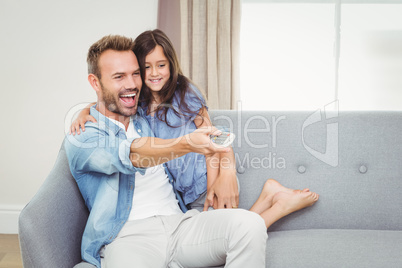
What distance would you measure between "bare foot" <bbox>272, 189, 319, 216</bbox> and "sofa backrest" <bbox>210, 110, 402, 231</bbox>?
0.19 ft

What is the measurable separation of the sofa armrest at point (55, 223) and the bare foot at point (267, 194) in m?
0.69

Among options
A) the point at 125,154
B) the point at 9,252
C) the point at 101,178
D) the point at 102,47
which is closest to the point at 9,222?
the point at 9,252

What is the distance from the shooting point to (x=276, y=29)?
8.95ft

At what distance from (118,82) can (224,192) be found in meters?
0.59

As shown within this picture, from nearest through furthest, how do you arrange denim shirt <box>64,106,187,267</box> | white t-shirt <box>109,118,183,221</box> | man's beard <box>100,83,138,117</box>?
denim shirt <box>64,106,187,267</box> → white t-shirt <box>109,118,183,221</box> → man's beard <box>100,83,138,117</box>

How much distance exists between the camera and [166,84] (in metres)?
1.78

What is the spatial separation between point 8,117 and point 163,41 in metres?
1.52

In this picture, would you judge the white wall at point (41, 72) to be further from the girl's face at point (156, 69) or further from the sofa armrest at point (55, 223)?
the sofa armrest at point (55, 223)

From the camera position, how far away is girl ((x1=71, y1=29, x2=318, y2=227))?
1.64 m

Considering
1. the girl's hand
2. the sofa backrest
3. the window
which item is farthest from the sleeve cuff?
the window

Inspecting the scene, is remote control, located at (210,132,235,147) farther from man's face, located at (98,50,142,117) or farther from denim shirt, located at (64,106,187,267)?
man's face, located at (98,50,142,117)

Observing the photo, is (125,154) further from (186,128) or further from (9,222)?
(9,222)

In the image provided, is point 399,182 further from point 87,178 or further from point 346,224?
point 87,178

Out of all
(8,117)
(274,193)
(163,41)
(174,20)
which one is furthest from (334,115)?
(8,117)
